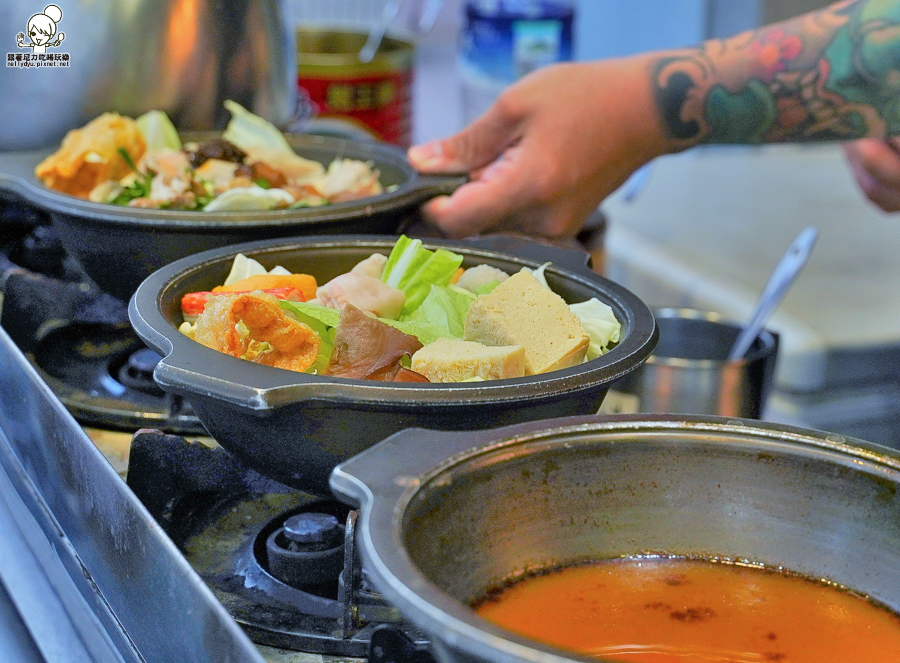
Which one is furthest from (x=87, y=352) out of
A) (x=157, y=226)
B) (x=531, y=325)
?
(x=531, y=325)

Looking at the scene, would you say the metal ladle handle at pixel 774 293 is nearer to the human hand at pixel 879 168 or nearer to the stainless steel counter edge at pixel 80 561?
the human hand at pixel 879 168

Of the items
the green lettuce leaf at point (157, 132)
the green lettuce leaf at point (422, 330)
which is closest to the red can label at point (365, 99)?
the green lettuce leaf at point (157, 132)

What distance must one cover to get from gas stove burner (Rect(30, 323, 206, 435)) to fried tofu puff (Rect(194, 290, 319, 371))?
0.30 metres

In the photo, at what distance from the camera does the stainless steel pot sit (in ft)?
2.17

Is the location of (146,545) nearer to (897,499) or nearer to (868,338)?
(897,499)

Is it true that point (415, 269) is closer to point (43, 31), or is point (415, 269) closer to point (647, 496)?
point (647, 496)

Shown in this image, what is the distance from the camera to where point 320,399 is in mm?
771

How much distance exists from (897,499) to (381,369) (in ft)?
1.39

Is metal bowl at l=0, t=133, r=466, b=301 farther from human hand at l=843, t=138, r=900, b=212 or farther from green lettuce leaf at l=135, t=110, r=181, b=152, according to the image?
human hand at l=843, t=138, r=900, b=212

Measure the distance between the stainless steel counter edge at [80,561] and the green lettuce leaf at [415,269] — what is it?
1.25 ft

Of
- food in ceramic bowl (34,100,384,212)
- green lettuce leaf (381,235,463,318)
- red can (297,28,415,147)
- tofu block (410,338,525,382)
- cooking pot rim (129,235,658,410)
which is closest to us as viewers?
cooking pot rim (129,235,658,410)

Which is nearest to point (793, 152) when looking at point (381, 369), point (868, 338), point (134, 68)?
point (868, 338)

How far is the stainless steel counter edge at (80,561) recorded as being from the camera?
2.21 ft

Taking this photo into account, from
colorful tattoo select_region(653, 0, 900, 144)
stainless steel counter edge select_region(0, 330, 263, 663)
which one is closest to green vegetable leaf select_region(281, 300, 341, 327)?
stainless steel counter edge select_region(0, 330, 263, 663)
